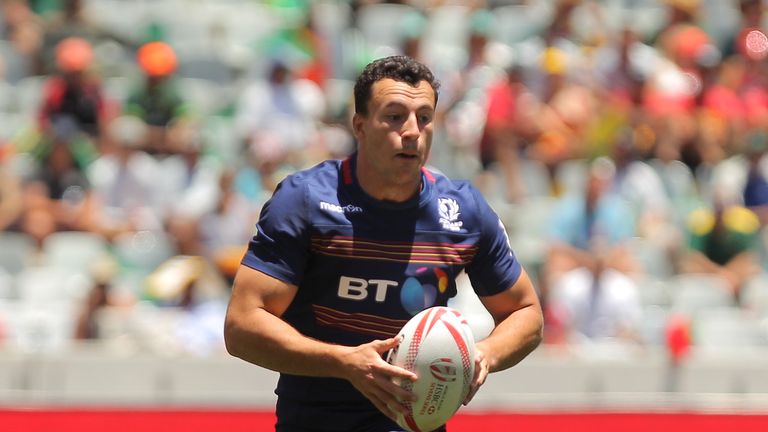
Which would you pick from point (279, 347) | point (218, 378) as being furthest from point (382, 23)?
point (279, 347)

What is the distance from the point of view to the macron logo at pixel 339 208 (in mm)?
4160

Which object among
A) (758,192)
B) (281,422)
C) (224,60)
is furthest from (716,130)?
(281,422)

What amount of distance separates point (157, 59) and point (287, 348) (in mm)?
7245

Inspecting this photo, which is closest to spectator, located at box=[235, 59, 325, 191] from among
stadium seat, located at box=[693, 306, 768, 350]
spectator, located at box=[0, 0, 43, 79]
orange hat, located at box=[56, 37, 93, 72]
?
orange hat, located at box=[56, 37, 93, 72]

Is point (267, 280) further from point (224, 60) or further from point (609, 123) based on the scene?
point (224, 60)

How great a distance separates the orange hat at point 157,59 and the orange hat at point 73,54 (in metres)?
0.44

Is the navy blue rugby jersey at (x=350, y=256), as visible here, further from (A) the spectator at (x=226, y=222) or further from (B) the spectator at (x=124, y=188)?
(B) the spectator at (x=124, y=188)

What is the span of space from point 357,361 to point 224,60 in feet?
27.0

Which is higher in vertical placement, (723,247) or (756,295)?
(723,247)

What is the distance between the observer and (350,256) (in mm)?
4148

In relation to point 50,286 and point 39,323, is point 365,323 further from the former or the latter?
point 50,286

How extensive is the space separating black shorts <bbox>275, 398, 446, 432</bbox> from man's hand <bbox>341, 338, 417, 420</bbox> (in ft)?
1.13

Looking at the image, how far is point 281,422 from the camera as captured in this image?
4.29 metres

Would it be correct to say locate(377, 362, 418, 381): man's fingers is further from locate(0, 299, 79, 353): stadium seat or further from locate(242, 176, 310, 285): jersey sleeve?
locate(0, 299, 79, 353): stadium seat
